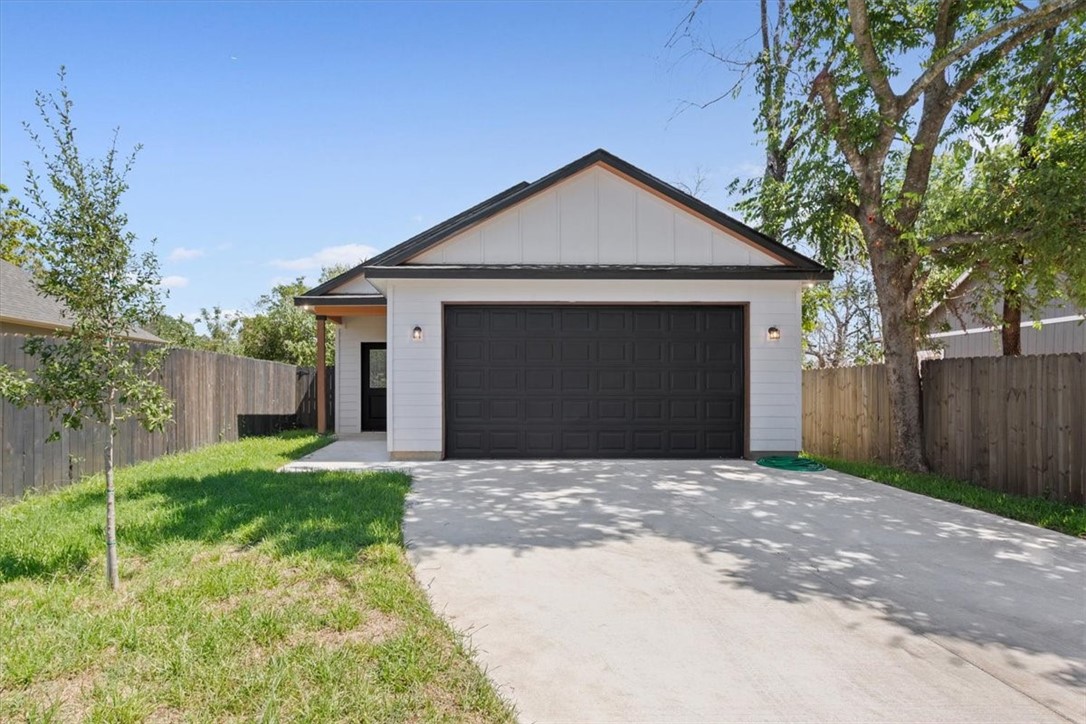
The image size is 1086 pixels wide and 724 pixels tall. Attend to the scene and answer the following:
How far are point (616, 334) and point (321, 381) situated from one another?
7254 mm

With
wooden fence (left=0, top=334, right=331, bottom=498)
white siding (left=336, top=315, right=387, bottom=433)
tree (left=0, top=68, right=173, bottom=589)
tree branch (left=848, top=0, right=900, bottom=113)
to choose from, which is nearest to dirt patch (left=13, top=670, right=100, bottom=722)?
tree (left=0, top=68, right=173, bottom=589)

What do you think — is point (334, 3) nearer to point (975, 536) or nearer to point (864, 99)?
point (864, 99)

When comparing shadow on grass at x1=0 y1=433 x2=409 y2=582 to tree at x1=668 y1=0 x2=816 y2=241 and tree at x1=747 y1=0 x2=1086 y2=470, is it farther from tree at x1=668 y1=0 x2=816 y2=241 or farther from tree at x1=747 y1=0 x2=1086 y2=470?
tree at x1=668 y1=0 x2=816 y2=241

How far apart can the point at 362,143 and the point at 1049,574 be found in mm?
13204

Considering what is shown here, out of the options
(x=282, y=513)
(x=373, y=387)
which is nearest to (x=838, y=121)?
(x=282, y=513)

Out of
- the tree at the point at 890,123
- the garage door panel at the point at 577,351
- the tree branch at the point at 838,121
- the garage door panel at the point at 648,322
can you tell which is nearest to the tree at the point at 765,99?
the tree at the point at 890,123

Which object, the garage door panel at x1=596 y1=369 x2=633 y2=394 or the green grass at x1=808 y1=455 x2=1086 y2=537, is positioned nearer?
the green grass at x1=808 y1=455 x2=1086 y2=537

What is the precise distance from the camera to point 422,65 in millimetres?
11023

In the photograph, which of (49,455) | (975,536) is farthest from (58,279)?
(975,536)

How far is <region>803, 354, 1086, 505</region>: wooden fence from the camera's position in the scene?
5.94 metres

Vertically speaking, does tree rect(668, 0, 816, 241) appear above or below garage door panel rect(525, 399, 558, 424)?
above

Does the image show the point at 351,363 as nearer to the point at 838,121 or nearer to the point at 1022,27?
the point at 838,121

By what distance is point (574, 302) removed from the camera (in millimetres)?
8805

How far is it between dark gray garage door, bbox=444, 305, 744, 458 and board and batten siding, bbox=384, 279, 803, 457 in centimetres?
21
